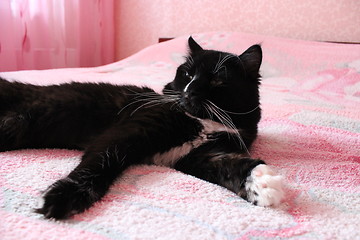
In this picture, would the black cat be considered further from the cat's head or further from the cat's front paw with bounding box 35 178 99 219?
the cat's front paw with bounding box 35 178 99 219

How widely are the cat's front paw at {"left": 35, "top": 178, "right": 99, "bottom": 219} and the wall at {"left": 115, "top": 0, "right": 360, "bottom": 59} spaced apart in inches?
100

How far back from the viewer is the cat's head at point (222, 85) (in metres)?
1.03

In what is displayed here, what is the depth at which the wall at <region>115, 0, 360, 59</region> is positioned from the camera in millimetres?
2528

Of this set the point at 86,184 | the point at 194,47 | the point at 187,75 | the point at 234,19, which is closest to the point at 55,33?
the point at 234,19

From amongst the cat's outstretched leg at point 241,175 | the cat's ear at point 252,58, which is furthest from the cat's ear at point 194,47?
the cat's outstretched leg at point 241,175

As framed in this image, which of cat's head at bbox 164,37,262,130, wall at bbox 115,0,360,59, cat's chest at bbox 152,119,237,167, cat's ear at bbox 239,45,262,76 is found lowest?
cat's chest at bbox 152,119,237,167

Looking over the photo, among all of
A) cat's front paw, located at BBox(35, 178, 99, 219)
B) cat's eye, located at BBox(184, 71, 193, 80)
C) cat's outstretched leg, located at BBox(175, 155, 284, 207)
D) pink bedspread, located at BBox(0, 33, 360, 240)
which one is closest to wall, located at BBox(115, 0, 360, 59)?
pink bedspread, located at BBox(0, 33, 360, 240)

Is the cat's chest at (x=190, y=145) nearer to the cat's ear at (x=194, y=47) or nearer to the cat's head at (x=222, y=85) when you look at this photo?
the cat's head at (x=222, y=85)

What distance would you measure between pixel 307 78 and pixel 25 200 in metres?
2.05

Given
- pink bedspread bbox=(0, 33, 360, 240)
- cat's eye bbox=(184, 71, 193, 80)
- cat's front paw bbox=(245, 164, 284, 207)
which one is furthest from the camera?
cat's eye bbox=(184, 71, 193, 80)

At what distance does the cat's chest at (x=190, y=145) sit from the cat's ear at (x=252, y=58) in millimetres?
244

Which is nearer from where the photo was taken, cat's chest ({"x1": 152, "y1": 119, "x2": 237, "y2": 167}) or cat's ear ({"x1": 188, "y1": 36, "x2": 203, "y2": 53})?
cat's chest ({"x1": 152, "y1": 119, "x2": 237, "y2": 167})

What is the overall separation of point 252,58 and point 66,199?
2.56 feet

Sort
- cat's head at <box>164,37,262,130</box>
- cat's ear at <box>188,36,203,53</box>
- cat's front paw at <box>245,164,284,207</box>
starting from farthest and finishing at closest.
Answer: cat's ear at <box>188,36,203,53</box> < cat's head at <box>164,37,262,130</box> < cat's front paw at <box>245,164,284,207</box>
